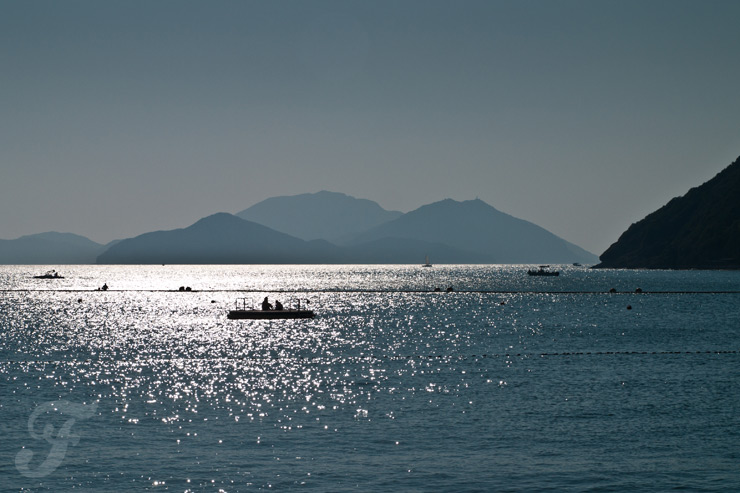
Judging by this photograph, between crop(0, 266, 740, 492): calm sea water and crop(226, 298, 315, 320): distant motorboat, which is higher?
crop(226, 298, 315, 320): distant motorboat

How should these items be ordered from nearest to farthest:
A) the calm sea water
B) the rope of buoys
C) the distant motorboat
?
the calm sea water → the rope of buoys → the distant motorboat

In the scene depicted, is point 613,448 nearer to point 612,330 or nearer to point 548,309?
point 612,330

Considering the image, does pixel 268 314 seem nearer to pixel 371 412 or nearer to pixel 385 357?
pixel 385 357

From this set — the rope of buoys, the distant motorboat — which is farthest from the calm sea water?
the distant motorboat

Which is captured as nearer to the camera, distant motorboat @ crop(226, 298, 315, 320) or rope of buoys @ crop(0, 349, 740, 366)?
rope of buoys @ crop(0, 349, 740, 366)

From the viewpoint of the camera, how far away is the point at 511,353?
8269cm

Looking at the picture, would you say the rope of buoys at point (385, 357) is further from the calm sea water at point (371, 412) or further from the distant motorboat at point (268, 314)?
the distant motorboat at point (268, 314)

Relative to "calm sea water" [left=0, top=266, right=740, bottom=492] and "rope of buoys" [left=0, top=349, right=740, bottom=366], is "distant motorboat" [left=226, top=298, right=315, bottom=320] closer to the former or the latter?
"calm sea water" [left=0, top=266, right=740, bottom=492]

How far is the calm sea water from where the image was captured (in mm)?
34562

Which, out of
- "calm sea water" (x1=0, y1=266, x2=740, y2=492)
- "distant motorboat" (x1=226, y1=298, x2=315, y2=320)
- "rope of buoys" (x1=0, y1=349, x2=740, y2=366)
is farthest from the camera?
"distant motorboat" (x1=226, y1=298, x2=315, y2=320)

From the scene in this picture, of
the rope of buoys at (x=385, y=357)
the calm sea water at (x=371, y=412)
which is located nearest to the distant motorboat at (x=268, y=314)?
the calm sea water at (x=371, y=412)

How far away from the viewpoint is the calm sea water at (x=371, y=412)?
34.6 metres

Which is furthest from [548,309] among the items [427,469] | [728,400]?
[427,469]

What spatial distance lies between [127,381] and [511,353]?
4096cm
